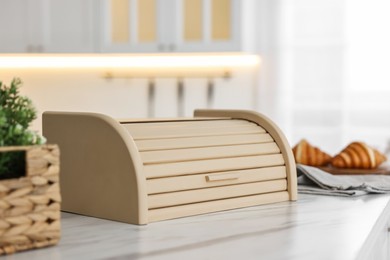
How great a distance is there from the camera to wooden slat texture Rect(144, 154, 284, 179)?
1.12 m

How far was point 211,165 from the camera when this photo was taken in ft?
4.00

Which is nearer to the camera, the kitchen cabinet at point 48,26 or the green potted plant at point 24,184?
the green potted plant at point 24,184

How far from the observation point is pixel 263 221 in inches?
43.1

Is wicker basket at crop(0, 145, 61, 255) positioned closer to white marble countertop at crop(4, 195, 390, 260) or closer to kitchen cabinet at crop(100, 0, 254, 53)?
white marble countertop at crop(4, 195, 390, 260)

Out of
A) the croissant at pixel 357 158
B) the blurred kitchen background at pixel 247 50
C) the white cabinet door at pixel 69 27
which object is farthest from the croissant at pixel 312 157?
the white cabinet door at pixel 69 27

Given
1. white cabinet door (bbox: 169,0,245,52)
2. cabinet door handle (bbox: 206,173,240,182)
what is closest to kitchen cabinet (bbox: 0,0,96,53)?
white cabinet door (bbox: 169,0,245,52)

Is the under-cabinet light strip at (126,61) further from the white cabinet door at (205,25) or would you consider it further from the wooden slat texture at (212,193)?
the wooden slat texture at (212,193)

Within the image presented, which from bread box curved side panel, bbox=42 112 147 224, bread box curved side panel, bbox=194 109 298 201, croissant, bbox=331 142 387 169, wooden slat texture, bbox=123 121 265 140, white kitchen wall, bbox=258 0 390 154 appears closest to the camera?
bread box curved side panel, bbox=42 112 147 224

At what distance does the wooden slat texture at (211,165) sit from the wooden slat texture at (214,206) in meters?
0.06

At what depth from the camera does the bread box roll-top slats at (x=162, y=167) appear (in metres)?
1.08

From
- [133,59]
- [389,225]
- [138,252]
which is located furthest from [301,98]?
[138,252]

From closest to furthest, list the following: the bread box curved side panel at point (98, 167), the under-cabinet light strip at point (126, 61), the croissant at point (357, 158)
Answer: the bread box curved side panel at point (98, 167) → the croissant at point (357, 158) → the under-cabinet light strip at point (126, 61)

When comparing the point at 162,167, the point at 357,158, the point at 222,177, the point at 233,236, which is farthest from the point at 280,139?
the point at 357,158

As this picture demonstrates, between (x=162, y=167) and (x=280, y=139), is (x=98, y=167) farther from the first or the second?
(x=280, y=139)
